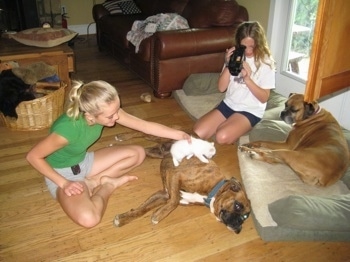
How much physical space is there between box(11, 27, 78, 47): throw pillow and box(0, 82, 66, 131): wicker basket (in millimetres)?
782

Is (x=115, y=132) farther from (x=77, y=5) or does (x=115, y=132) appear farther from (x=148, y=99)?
(x=77, y=5)

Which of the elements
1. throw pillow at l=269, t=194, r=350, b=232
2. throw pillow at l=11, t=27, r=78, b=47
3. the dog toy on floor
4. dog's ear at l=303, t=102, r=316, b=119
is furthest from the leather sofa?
throw pillow at l=269, t=194, r=350, b=232

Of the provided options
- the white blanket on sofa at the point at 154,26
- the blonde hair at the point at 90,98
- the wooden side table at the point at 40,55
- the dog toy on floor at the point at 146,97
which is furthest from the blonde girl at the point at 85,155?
the white blanket on sofa at the point at 154,26

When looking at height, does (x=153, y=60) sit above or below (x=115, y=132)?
above

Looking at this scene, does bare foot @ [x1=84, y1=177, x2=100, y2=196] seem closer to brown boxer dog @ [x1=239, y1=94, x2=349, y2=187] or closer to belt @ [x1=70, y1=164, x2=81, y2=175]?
belt @ [x1=70, y1=164, x2=81, y2=175]

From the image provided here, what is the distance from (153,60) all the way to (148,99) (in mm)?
399

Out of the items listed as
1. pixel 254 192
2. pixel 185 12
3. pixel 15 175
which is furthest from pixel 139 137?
pixel 185 12

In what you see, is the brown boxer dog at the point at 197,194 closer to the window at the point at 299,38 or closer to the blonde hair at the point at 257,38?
the blonde hair at the point at 257,38

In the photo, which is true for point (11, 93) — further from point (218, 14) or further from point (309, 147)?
point (309, 147)

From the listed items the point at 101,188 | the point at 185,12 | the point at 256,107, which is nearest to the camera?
the point at 101,188

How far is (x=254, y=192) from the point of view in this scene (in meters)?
1.92

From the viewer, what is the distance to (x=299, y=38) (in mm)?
3244

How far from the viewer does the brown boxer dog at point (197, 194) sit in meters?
1.67

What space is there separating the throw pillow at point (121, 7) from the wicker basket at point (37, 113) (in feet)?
7.73
